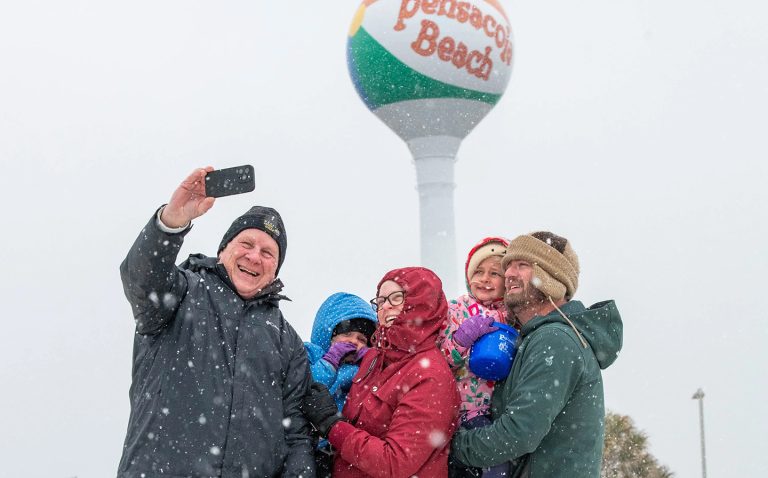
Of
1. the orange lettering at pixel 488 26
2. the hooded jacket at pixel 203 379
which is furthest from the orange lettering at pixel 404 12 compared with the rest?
the hooded jacket at pixel 203 379

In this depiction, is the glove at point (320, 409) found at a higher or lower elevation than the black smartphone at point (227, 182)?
lower

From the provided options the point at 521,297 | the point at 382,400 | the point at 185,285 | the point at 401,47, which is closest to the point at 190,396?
the point at 185,285

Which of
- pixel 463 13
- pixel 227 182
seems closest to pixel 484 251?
pixel 227 182

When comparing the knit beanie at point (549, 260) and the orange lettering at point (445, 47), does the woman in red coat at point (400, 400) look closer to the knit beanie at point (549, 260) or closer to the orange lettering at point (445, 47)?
the knit beanie at point (549, 260)

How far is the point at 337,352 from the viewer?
3832 mm

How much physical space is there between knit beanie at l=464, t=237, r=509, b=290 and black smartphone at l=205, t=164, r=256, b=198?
1.31 metres

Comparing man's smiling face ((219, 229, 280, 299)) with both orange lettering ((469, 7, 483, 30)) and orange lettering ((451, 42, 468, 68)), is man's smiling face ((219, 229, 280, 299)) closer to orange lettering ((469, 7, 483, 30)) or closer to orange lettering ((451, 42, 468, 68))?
orange lettering ((451, 42, 468, 68))

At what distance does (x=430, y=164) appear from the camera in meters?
18.4

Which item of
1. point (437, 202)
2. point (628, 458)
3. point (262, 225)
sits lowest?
point (628, 458)

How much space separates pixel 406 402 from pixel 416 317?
318 mm

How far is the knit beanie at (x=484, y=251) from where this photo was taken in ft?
13.0

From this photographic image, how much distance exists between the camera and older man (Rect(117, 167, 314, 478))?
2.97 metres

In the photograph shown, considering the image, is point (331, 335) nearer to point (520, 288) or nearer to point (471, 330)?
point (471, 330)

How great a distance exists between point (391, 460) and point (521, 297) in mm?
819
